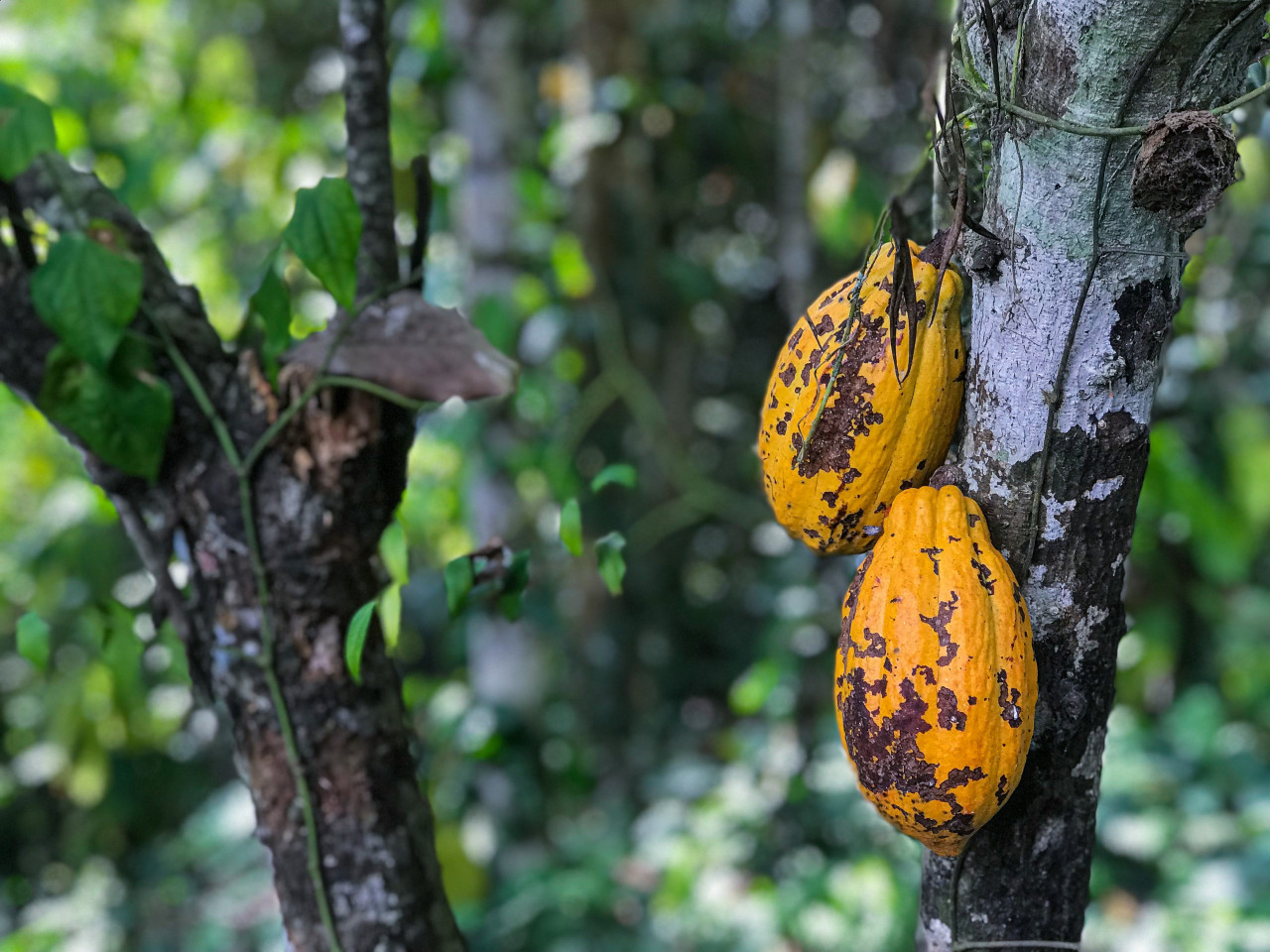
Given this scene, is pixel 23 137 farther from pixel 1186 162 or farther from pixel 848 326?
pixel 1186 162

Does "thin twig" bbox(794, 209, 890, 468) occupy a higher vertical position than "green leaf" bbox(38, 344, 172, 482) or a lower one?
lower

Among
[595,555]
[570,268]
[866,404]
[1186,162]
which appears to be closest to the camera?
[1186,162]

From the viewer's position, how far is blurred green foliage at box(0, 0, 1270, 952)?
6.04 feet

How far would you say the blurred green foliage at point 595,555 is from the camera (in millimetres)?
1841

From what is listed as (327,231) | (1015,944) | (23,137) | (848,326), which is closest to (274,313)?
(327,231)

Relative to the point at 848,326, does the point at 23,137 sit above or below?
above

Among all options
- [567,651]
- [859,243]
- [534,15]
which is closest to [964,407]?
[859,243]

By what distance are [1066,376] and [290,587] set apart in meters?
0.66

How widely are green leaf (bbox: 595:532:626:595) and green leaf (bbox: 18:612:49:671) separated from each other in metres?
0.53

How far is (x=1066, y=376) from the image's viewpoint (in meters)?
0.61

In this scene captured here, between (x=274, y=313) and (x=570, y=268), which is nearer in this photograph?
(x=274, y=313)

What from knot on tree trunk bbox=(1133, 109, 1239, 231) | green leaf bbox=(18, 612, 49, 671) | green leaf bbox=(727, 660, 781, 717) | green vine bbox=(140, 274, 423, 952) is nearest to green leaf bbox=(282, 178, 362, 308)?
green vine bbox=(140, 274, 423, 952)

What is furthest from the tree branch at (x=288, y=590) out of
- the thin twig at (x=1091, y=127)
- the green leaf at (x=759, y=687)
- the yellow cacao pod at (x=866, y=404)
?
the green leaf at (x=759, y=687)

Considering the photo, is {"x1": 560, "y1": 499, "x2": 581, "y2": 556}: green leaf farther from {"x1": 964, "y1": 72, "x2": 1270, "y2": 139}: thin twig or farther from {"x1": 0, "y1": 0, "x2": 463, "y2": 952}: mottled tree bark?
{"x1": 964, "y1": 72, "x2": 1270, "y2": 139}: thin twig
